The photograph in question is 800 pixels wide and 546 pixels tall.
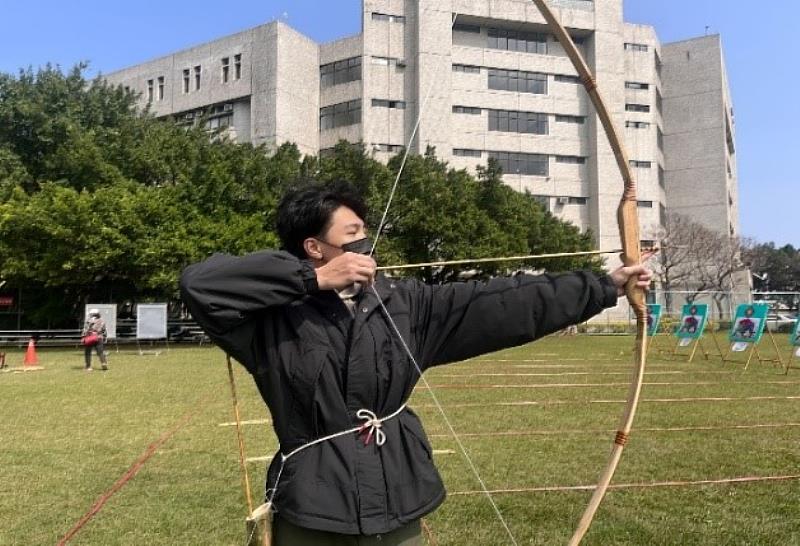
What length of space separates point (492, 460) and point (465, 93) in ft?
118

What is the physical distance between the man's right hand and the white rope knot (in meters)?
0.33

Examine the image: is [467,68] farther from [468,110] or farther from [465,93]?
[468,110]

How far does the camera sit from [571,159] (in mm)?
41750

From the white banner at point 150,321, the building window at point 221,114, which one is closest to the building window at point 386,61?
the building window at point 221,114

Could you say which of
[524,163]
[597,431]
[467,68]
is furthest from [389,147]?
[597,431]

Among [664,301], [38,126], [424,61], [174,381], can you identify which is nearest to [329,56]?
[424,61]

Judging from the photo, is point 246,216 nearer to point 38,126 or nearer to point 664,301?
point 38,126

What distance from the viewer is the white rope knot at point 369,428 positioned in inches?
70.6

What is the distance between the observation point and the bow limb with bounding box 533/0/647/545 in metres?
2.18

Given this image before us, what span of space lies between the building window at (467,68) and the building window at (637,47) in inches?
407

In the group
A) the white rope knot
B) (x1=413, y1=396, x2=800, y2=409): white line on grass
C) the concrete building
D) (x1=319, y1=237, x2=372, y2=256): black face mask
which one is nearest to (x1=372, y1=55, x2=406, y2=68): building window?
the concrete building

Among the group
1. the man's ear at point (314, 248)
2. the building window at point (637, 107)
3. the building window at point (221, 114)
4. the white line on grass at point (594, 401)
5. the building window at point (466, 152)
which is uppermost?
the building window at point (637, 107)

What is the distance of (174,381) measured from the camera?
12.4m

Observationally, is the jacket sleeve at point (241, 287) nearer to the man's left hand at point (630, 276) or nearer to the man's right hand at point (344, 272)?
the man's right hand at point (344, 272)
